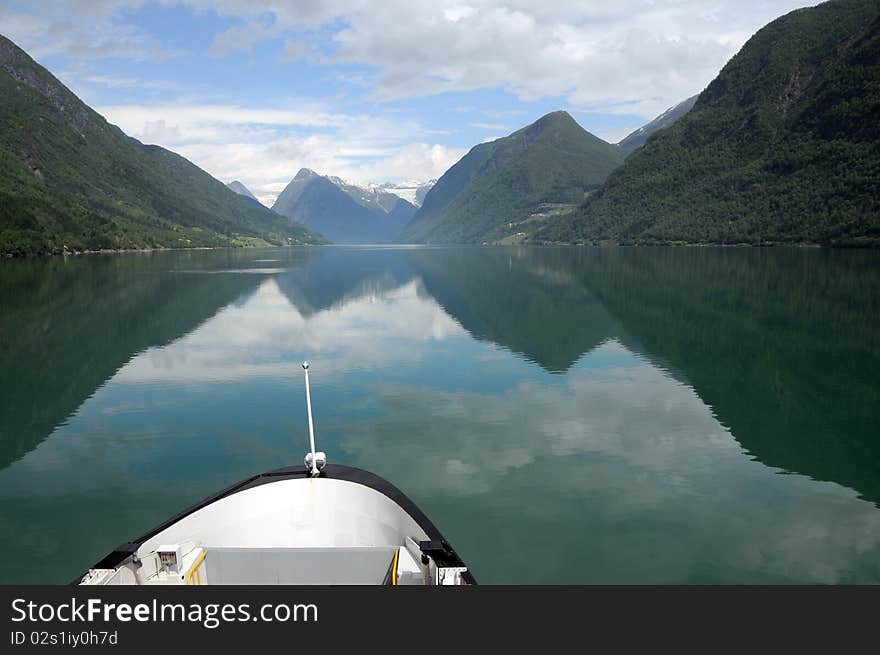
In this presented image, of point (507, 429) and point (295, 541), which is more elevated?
point (295, 541)

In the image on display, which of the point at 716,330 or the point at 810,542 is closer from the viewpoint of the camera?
the point at 810,542

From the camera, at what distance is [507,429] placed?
938 inches

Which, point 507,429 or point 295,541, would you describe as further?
point 507,429

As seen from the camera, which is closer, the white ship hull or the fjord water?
the white ship hull

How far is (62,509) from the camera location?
17094 mm

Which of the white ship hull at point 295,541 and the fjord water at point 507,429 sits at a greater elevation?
the white ship hull at point 295,541

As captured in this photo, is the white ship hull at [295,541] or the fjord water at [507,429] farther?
the fjord water at [507,429]

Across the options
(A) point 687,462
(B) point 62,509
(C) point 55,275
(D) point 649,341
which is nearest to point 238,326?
(D) point 649,341

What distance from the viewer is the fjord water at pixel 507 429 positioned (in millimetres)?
15102

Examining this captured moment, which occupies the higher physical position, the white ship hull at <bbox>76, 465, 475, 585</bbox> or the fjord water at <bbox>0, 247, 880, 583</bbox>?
the white ship hull at <bbox>76, 465, 475, 585</bbox>

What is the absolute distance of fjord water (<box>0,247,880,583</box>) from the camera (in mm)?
15102
